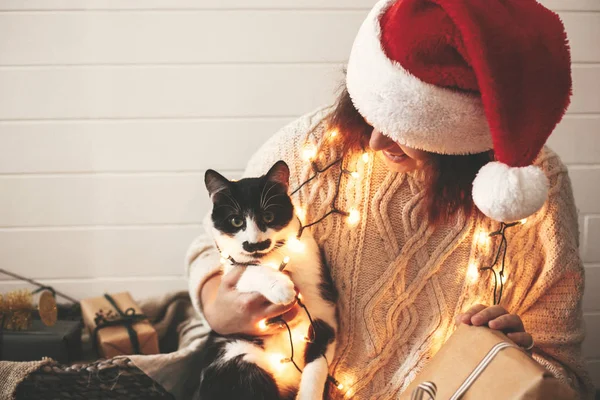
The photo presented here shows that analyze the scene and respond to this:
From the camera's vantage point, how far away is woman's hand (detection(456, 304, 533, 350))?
85cm

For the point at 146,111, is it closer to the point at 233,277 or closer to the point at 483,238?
the point at 233,277

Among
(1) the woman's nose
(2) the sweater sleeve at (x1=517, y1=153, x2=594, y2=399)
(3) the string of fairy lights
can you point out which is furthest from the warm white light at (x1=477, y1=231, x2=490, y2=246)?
(1) the woman's nose

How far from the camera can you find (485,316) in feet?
2.82

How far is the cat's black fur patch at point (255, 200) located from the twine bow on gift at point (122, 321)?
461 mm

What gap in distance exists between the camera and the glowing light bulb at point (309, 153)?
43.8 inches

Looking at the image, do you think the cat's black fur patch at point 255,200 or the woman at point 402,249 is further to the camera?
the cat's black fur patch at point 255,200

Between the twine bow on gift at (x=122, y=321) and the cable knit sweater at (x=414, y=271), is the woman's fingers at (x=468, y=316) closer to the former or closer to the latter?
the cable knit sweater at (x=414, y=271)

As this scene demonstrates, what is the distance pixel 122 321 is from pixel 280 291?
613 mm

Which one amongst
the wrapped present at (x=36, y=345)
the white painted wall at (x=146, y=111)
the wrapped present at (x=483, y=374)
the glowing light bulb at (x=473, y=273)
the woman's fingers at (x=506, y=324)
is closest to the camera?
the wrapped present at (x=483, y=374)

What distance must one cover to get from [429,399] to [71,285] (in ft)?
4.24

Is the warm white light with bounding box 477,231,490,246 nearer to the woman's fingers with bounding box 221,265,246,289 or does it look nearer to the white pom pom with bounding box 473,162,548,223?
the white pom pom with bounding box 473,162,548,223

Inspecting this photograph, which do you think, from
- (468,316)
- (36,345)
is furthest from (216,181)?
(36,345)

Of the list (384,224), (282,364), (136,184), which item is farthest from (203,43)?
(282,364)

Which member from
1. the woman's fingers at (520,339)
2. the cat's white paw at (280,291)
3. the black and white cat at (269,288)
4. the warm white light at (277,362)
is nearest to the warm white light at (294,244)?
the black and white cat at (269,288)
